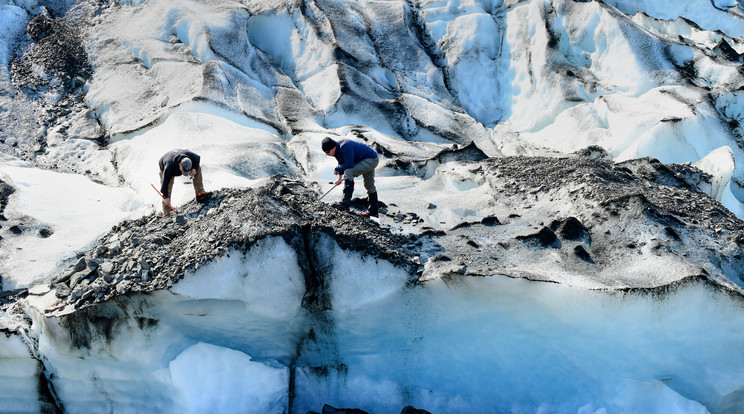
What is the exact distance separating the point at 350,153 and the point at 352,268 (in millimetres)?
2234

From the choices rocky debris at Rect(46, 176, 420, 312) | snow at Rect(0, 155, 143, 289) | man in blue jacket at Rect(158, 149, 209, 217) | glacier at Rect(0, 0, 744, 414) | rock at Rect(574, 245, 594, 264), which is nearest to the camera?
glacier at Rect(0, 0, 744, 414)

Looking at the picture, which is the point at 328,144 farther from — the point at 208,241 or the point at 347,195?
the point at 208,241

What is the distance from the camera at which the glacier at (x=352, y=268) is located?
7.83m

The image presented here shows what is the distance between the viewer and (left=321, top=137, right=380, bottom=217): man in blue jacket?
9664 mm

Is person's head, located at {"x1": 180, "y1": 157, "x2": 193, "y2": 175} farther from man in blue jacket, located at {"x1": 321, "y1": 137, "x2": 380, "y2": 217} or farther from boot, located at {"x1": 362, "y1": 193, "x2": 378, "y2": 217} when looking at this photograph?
boot, located at {"x1": 362, "y1": 193, "x2": 378, "y2": 217}

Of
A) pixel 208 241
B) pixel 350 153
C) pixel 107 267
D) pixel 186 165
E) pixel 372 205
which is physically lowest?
pixel 372 205

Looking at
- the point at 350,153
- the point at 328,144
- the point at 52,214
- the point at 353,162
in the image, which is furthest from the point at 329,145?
the point at 52,214

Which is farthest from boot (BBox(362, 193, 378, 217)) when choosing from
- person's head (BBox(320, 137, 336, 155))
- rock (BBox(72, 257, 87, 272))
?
rock (BBox(72, 257, 87, 272))

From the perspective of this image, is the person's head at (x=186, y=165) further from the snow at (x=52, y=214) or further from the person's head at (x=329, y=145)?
the snow at (x=52, y=214)

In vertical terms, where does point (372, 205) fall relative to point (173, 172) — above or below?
below

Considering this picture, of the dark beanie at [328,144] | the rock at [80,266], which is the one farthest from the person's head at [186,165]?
the dark beanie at [328,144]

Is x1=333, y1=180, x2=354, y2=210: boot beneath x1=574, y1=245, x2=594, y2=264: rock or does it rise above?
above

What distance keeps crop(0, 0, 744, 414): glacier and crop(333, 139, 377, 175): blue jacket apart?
89 cm

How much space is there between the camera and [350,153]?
9.68m
